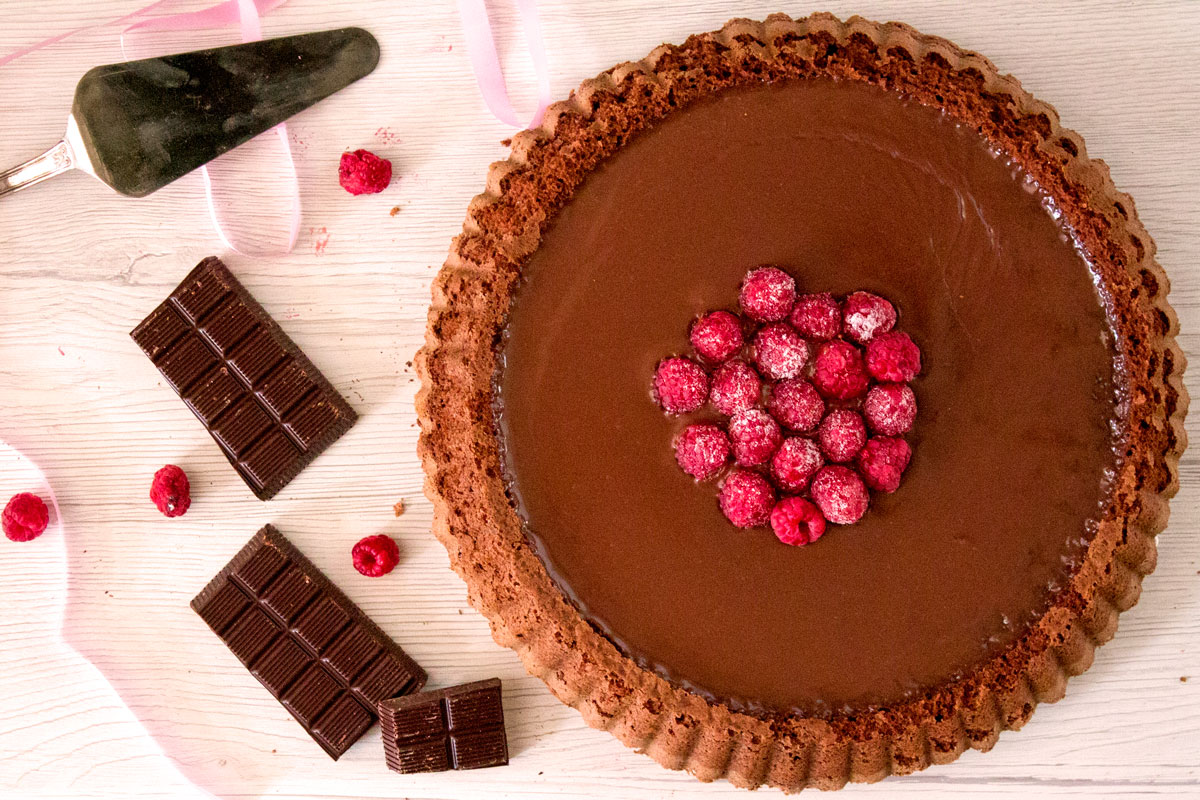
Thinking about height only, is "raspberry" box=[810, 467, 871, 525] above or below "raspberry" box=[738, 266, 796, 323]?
below

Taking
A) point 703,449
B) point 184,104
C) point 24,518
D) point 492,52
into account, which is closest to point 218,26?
point 184,104

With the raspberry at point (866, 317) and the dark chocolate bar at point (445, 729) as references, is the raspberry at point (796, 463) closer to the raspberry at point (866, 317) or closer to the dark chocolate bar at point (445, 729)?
the raspberry at point (866, 317)

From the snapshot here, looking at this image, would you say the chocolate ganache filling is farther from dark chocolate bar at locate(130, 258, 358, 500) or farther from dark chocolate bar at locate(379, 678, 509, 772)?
dark chocolate bar at locate(130, 258, 358, 500)

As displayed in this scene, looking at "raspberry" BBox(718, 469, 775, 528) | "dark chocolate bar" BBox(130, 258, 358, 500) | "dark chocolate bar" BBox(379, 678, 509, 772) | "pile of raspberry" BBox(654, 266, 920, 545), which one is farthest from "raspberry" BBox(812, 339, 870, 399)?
"dark chocolate bar" BBox(130, 258, 358, 500)

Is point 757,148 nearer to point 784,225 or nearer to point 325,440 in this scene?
point 784,225

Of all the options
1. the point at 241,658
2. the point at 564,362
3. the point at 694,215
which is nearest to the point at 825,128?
the point at 694,215

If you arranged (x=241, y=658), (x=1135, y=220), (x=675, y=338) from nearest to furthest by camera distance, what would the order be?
(x=675, y=338), (x=1135, y=220), (x=241, y=658)
